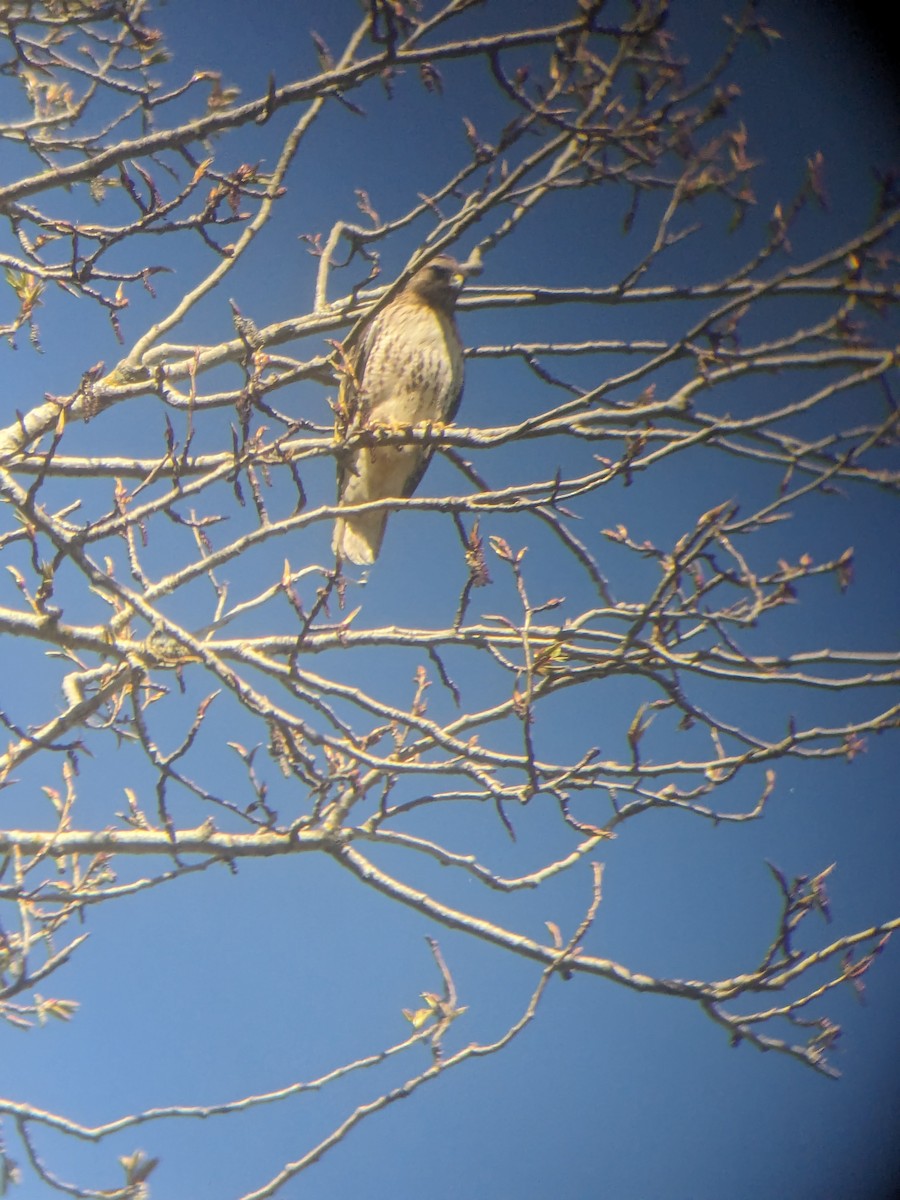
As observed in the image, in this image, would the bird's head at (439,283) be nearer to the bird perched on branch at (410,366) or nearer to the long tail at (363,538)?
the bird perched on branch at (410,366)

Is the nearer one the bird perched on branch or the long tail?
the long tail

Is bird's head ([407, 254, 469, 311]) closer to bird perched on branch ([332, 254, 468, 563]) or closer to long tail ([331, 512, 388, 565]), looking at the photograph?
bird perched on branch ([332, 254, 468, 563])

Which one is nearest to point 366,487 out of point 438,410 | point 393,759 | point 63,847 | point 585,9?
point 438,410

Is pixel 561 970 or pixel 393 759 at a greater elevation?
pixel 393 759

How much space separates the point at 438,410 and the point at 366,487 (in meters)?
0.34

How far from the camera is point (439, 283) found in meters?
2.96

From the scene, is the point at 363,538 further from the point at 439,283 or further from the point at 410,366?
the point at 439,283

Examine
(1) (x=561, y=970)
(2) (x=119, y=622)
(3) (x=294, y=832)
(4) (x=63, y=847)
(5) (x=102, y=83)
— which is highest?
(5) (x=102, y=83)

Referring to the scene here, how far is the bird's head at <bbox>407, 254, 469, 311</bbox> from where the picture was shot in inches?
113

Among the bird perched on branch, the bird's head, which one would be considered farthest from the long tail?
the bird's head

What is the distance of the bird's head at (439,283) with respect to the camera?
2.87 m

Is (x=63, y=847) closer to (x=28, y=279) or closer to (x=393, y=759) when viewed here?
(x=393, y=759)

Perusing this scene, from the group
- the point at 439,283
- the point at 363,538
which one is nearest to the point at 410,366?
the point at 439,283

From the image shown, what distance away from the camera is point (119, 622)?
198cm
